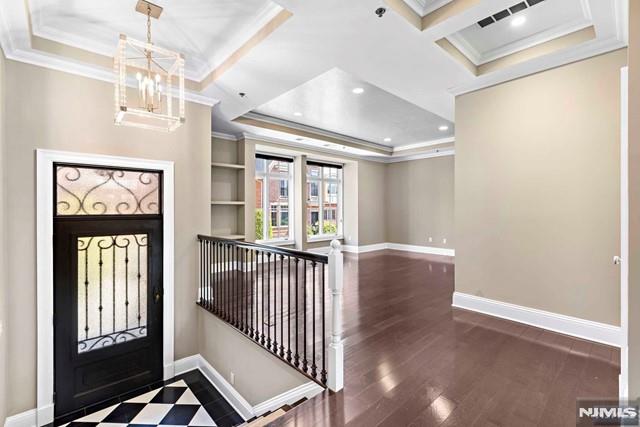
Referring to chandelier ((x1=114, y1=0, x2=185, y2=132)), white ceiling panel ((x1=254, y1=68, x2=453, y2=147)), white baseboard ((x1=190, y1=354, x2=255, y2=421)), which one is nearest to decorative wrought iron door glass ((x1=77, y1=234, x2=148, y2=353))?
white baseboard ((x1=190, y1=354, x2=255, y2=421))

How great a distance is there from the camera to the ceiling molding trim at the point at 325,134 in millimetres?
5586

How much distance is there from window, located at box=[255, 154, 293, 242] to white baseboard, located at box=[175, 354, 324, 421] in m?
3.52

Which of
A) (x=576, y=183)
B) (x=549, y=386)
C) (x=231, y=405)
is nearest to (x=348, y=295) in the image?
(x=231, y=405)

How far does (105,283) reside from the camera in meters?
3.29

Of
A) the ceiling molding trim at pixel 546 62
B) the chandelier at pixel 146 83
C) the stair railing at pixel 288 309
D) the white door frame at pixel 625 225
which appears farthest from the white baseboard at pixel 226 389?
the ceiling molding trim at pixel 546 62

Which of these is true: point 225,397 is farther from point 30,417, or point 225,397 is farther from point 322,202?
point 322,202

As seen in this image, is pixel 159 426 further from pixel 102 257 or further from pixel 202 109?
pixel 202 109

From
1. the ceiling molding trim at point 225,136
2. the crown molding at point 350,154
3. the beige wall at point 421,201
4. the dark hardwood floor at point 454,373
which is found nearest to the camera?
the dark hardwood floor at point 454,373

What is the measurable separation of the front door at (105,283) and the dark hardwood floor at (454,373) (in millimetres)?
2510

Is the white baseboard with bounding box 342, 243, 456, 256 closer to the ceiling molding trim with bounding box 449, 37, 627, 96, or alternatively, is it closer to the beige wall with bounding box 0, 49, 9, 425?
the ceiling molding trim with bounding box 449, 37, 627, 96

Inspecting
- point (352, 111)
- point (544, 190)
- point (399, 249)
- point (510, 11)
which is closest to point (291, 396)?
point (544, 190)

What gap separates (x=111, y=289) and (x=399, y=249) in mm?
7554

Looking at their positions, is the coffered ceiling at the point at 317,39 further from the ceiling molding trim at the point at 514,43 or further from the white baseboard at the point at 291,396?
the white baseboard at the point at 291,396

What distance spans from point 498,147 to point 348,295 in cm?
280
